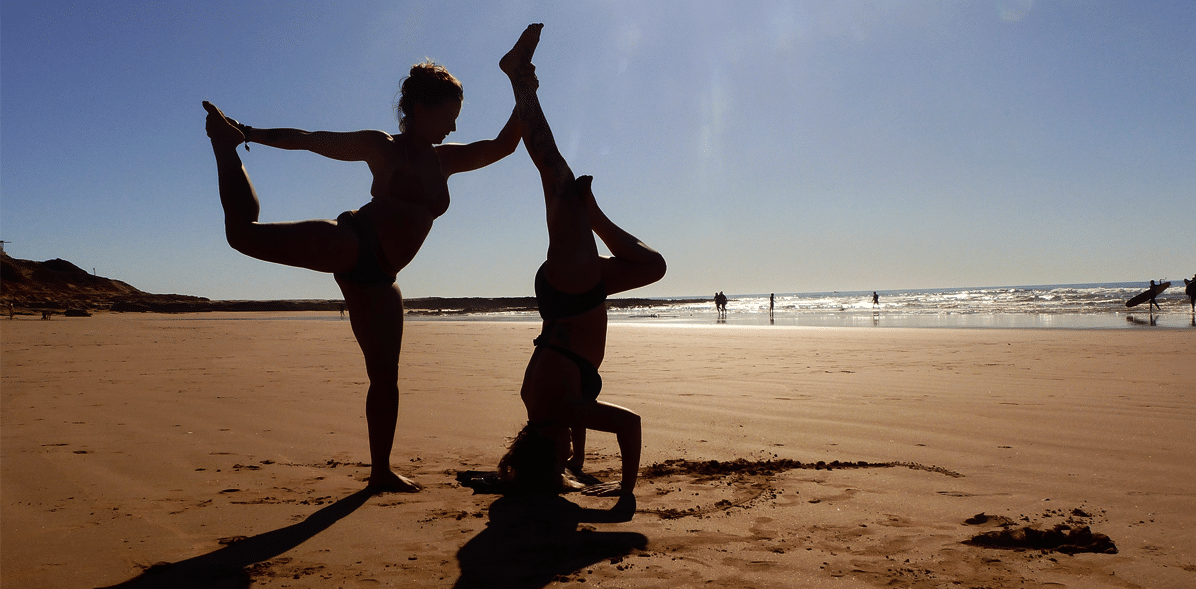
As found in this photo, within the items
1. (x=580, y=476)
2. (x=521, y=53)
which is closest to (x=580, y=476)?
(x=580, y=476)

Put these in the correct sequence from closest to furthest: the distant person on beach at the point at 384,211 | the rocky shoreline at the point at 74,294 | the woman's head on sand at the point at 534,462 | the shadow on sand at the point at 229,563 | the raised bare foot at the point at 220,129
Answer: the shadow on sand at the point at 229,563 < the raised bare foot at the point at 220,129 < the distant person on beach at the point at 384,211 < the woman's head on sand at the point at 534,462 < the rocky shoreline at the point at 74,294

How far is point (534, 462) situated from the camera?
10.0 ft

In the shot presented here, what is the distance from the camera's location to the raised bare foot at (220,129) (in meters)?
2.64

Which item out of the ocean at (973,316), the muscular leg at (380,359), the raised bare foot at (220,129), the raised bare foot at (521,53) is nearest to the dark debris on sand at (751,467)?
the muscular leg at (380,359)

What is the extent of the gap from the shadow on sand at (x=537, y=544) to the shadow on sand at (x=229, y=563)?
68 centimetres

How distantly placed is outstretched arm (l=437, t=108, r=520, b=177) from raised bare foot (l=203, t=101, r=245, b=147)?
3.36ft

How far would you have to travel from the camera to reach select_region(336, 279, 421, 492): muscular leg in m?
3.12

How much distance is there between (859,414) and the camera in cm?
516

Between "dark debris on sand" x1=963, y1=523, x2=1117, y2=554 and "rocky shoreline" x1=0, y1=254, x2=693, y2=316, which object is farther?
"rocky shoreline" x1=0, y1=254, x2=693, y2=316

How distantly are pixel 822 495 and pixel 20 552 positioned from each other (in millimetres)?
3177

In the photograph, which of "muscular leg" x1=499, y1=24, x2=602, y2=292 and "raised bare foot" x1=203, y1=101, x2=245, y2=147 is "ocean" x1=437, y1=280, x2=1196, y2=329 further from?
"raised bare foot" x1=203, y1=101, x2=245, y2=147

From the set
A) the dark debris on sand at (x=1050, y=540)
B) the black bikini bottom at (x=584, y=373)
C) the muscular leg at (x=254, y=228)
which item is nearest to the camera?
the dark debris on sand at (x=1050, y=540)

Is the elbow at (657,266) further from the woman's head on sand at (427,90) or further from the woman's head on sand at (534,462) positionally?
the woman's head on sand at (427,90)

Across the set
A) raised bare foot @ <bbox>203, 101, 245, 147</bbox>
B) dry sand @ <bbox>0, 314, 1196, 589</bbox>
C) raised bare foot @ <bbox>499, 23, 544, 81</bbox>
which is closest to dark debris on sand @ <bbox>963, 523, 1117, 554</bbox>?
dry sand @ <bbox>0, 314, 1196, 589</bbox>
